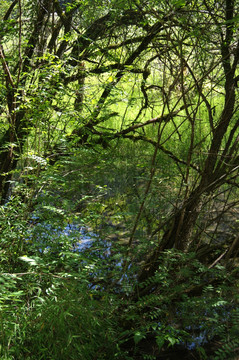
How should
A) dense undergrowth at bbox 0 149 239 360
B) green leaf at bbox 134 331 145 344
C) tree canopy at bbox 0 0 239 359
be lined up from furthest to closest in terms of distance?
1. tree canopy at bbox 0 0 239 359
2. green leaf at bbox 134 331 145 344
3. dense undergrowth at bbox 0 149 239 360

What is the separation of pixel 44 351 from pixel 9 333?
0.34m

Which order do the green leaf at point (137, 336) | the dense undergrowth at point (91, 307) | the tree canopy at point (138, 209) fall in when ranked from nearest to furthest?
the dense undergrowth at point (91, 307), the green leaf at point (137, 336), the tree canopy at point (138, 209)

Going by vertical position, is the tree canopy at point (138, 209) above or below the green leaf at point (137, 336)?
above

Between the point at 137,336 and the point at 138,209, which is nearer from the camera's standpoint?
the point at 137,336

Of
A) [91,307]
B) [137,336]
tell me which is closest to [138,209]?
[91,307]

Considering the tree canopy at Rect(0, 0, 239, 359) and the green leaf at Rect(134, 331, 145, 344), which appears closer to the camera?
the green leaf at Rect(134, 331, 145, 344)

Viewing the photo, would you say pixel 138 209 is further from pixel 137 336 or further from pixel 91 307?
pixel 137 336

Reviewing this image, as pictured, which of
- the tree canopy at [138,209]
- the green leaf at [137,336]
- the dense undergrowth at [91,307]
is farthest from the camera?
the tree canopy at [138,209]

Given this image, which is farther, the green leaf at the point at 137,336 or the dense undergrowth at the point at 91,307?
the green leaf at the point at 137,336

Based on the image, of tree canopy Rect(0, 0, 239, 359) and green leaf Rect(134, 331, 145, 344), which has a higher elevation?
tree canopy Rect(0, 0, 239, 359)

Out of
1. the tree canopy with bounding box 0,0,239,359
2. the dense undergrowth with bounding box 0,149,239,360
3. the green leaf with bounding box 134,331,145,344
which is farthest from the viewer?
the tree canopy with bounding box 0,0,239,359

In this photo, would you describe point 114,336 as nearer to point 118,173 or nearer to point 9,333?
point 9,333

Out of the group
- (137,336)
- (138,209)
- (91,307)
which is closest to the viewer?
(137,336)

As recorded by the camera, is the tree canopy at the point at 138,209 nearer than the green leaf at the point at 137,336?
No
